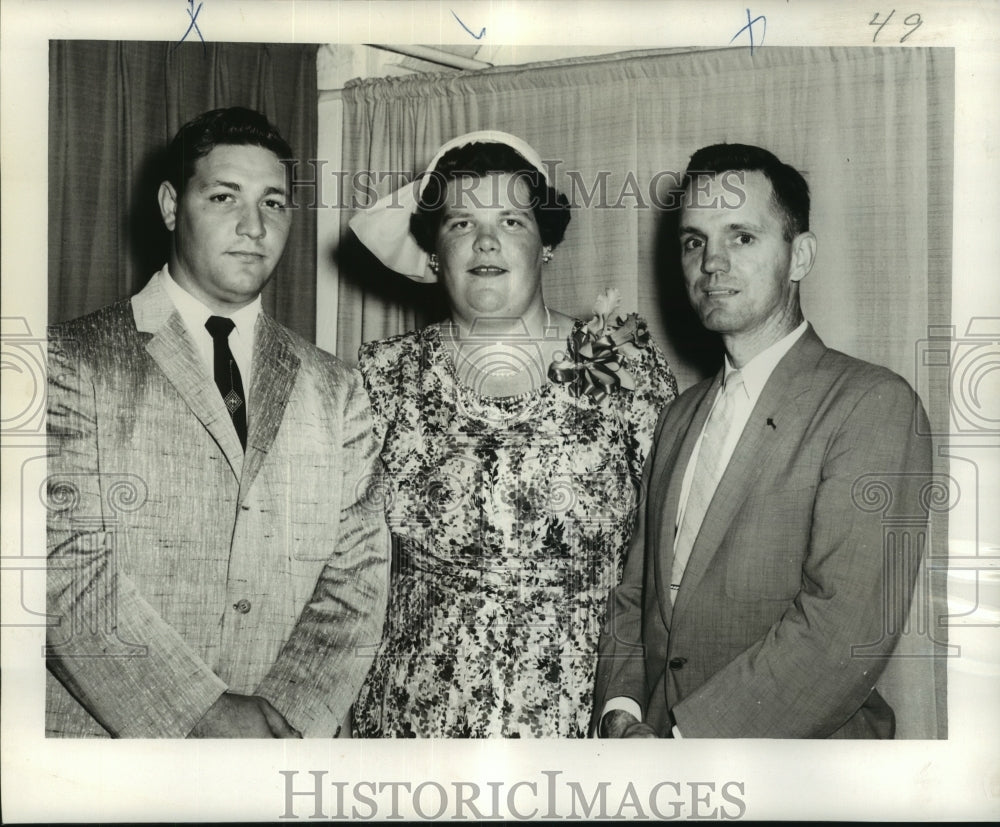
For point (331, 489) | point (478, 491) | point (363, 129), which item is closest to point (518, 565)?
point (478, 491)

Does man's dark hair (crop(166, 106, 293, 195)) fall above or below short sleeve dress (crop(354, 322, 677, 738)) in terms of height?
above

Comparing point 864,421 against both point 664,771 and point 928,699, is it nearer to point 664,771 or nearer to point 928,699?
point 928,699

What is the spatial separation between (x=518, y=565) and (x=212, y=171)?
4.07 feet

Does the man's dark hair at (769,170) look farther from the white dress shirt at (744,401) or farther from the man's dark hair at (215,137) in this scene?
the man's dark hair at (215,137)

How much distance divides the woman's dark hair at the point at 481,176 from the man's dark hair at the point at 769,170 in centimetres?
35

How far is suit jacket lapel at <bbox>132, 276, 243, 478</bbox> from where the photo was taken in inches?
93.5

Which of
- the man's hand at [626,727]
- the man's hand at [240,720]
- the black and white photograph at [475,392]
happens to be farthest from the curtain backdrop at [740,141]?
the man's hand at [240,720]

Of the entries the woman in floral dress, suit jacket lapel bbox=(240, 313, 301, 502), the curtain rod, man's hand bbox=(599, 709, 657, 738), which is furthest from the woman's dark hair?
man's hand bbox=(599, 709, 657, 738)

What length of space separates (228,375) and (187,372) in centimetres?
10

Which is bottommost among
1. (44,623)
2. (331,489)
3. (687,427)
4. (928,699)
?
(928,699)

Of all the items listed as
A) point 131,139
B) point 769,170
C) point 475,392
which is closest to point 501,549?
point 475,392

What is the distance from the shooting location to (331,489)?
242 cm

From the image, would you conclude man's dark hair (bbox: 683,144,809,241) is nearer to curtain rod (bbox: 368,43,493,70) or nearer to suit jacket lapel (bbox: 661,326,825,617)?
suit jacket lapel (bbox: 661,326,825,617)

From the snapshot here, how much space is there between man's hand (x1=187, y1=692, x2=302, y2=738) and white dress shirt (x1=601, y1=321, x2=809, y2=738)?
2.73 ft
